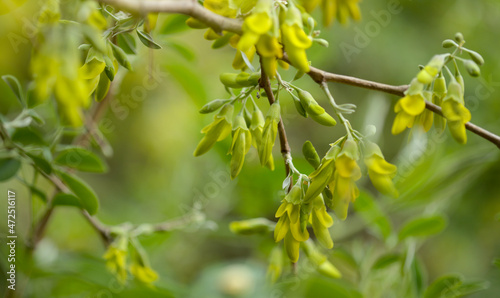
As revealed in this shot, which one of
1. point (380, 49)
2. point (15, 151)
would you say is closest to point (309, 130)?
point (380, 49)

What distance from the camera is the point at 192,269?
1.46 metres

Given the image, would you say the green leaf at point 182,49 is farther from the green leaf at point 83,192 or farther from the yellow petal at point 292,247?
the yellow petal at point 292,247

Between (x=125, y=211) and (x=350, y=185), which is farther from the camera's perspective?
(x=125, y=211)

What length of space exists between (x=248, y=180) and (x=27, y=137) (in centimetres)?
49

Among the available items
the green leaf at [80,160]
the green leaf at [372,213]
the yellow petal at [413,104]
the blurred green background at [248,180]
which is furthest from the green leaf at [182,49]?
the yellow petal at [413,104]

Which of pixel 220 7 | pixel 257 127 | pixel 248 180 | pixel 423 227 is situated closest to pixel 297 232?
pixel 257 127

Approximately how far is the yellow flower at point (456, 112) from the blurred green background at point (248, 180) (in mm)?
277

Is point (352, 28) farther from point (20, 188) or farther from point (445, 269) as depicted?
point (20, 188)

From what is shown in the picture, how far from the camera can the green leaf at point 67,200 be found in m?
0.55

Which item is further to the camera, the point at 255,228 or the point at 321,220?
the point at 255,228

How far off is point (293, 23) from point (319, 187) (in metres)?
0.14

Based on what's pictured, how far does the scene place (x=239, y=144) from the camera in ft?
1.40

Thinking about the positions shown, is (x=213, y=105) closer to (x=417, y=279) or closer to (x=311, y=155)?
(x=311, y=155)

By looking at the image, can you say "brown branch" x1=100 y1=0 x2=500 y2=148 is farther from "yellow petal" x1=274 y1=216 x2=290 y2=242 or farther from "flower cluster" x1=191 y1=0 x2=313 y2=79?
"yellow petal" x1=274 y1=216 x2=290 y2=242
